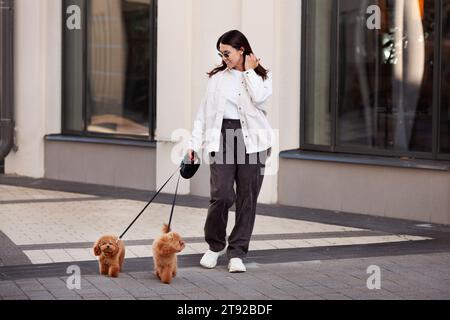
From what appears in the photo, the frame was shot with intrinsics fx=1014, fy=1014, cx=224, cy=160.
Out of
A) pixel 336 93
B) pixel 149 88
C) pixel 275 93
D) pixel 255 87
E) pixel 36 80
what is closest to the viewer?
pixel 255 87

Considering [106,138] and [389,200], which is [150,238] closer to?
[389,200]

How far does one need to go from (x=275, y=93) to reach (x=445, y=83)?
82.6 inches

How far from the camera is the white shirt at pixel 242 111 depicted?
24.3ft

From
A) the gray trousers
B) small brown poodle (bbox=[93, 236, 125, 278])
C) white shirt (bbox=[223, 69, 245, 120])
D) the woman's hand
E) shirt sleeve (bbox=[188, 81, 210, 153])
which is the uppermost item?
the woman's hand

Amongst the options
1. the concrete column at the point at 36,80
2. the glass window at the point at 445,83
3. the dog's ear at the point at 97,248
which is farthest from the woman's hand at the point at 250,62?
the concrete column at the point at 36,80

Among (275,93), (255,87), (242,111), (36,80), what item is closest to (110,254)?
(242,111)

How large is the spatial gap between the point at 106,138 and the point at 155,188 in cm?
133

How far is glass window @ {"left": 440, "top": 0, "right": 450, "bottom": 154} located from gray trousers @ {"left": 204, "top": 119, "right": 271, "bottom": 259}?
336 centimetres

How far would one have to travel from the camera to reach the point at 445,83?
405 inches

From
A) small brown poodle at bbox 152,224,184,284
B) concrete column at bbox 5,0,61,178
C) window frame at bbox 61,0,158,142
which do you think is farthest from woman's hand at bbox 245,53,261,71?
concrete column at bbox 5,0,61,178

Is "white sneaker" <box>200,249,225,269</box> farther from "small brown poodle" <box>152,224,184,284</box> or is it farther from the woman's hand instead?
the woman's hand

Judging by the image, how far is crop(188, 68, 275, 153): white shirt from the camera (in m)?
7.42

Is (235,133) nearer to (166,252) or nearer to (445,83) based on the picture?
(166,252)

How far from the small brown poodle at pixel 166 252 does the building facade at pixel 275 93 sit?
4.02m
